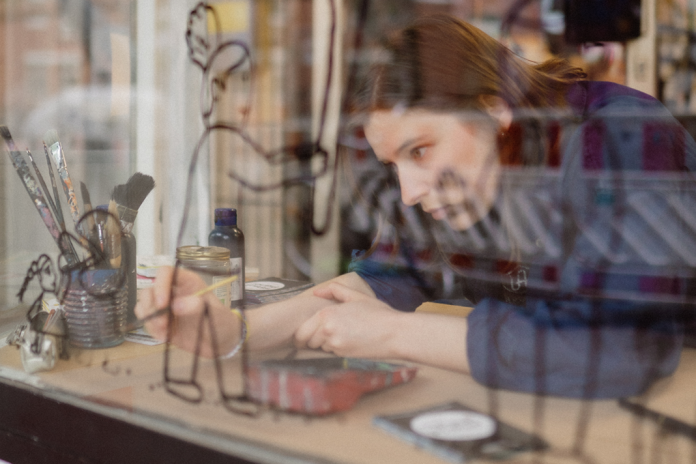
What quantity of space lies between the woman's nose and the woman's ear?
0.13m

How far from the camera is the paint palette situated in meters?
0.51

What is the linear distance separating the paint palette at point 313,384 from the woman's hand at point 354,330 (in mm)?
60

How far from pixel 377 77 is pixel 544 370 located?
413mm

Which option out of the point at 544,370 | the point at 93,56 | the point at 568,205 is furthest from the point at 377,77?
the point at 93,56

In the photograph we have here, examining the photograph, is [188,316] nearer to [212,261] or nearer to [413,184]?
[212,261]

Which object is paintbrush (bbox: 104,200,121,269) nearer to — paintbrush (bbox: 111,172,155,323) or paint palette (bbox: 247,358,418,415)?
paintbrush (bbox: 111,172,155,323)

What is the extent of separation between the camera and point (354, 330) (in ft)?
2.17

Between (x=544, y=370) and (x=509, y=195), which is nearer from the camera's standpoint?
(x=544, y=370)

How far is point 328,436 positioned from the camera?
0.48 m

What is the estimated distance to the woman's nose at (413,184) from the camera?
70 cm

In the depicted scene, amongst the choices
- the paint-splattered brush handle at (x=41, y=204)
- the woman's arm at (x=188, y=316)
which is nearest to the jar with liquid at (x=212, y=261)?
the woman's arm at (x=188, y=316)

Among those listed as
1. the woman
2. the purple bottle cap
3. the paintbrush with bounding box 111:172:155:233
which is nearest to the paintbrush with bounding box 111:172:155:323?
the paintbrush with bounding box 111:172:155:233

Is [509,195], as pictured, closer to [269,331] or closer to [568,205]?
[568,205]

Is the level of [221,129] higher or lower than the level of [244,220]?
higher
